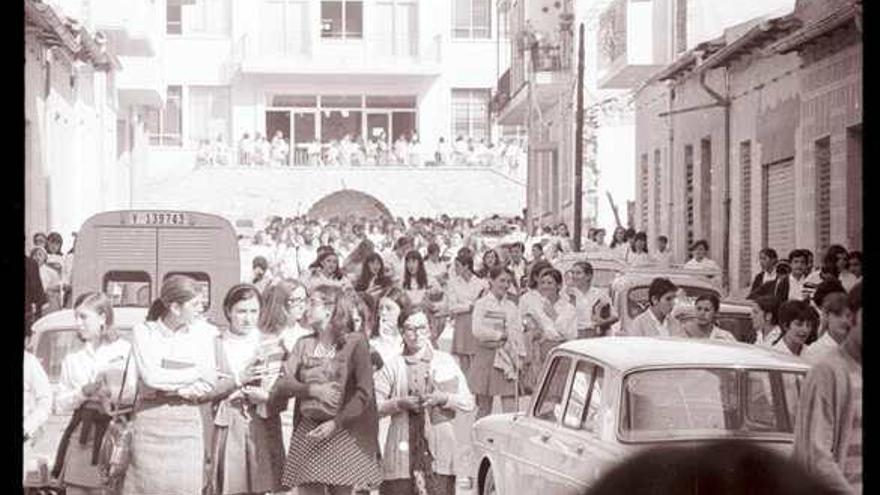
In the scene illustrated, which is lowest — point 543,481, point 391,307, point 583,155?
point 543,481

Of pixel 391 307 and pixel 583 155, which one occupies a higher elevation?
pixel 583 155

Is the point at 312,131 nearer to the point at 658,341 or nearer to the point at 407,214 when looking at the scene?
the point at 407,214

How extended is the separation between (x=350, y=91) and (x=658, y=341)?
1.28 meters

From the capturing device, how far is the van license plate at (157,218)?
700 centimetres

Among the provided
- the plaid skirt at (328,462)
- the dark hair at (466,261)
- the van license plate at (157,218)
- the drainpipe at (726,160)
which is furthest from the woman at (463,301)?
the van license plate at (157,218)

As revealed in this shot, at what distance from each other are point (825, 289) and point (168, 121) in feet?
6.76

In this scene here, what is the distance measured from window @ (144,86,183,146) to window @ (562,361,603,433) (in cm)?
149

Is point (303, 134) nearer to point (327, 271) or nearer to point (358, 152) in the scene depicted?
point (358, 152)

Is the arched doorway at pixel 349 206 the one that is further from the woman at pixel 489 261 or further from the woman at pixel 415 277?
the woman at pixel 489 261

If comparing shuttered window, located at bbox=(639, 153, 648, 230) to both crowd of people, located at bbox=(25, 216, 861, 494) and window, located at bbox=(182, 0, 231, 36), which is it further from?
window, located at bbox=(182, 0, 231, 36)

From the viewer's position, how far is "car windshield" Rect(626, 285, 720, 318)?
23.5 feet

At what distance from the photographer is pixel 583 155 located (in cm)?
735
